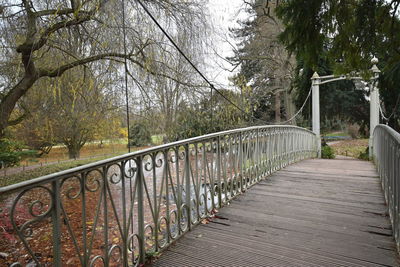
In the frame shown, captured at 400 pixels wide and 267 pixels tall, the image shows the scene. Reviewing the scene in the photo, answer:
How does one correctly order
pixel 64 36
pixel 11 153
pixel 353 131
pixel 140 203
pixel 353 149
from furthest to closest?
pixel 353 131, pixel 353 149, pixel 11 153, pixel 64 36, pixel 140 203

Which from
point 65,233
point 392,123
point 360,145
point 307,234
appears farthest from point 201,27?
point 360,145

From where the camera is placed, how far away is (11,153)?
138 inches

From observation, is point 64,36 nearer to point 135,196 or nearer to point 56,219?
point 135,196

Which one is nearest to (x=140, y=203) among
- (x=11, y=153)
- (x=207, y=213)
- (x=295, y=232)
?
(x=207, y=213)

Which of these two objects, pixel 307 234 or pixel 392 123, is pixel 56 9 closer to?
pixel 307 234

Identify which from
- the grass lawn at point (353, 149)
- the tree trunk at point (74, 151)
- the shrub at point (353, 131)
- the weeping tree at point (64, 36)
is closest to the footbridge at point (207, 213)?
the tree trunk at point (74, 151)

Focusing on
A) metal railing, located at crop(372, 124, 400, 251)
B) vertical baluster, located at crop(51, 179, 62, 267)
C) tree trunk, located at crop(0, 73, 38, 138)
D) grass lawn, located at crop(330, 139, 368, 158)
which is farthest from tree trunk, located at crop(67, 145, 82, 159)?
grass lawn, located at crop(330, 139, 368, 158)

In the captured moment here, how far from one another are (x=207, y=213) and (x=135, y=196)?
1063 millimetres

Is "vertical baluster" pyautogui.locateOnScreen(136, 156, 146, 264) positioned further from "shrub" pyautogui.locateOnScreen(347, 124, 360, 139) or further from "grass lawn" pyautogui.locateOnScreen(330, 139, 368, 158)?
"shrub" pyautogui.locateOnScreen(347, 124, 360, 139)

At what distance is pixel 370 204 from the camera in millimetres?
3232

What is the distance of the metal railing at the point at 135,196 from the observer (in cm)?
144

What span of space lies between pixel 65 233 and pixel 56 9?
121 inches

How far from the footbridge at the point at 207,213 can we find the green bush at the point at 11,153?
89 cm

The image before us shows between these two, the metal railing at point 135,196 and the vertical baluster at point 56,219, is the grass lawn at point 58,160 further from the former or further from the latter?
the vertical baluster at point 56,219
